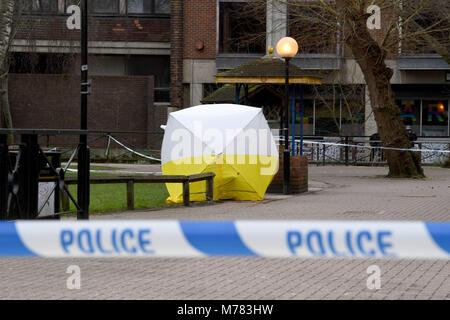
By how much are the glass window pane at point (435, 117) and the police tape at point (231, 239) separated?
34.1 m

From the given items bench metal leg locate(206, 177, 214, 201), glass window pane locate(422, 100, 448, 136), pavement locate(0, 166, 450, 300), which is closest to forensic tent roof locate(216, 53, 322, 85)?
bench metal leg locate(206, 177, 214, 201)

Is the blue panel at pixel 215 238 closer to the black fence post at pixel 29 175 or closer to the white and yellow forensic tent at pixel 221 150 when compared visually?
the black fence post at pixel 29 175

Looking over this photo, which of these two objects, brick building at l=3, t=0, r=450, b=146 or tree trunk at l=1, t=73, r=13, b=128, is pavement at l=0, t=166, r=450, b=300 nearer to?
tree trunk at l=1, t=73, r=13, b=128

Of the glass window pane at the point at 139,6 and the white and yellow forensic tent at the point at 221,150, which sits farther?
the glass window pane at the point at 139,6

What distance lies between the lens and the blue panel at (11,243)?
3902mm

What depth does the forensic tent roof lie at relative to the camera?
810 inches

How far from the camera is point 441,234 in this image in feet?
12.3

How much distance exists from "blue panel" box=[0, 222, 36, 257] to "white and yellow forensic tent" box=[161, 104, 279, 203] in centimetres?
1247

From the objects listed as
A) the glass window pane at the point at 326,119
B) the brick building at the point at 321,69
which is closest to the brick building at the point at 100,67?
the brick building at the point at 321,69

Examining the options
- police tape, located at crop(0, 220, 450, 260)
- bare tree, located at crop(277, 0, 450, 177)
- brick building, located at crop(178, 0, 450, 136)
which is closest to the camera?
police tape, located at crop(0, 220, 450, 260)

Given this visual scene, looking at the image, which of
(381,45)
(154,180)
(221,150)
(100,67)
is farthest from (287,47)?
(100,67)

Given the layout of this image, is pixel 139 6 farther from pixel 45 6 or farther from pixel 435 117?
pixel 435 117
